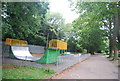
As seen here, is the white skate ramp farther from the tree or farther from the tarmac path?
the tree

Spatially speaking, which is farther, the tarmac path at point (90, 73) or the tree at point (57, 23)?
the tree at point (57, 23)

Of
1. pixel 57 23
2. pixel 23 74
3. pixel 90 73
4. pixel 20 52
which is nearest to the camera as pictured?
pixel 23 74

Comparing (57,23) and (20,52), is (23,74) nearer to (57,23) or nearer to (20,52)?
(20,52)

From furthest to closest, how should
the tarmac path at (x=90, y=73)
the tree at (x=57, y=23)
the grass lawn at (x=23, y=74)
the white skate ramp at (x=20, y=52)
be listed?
the tree at (x=57, y=23)
the white skate ramp at (x=20, y=52)
the tarmac path at (x=90, y=73)
the grass lawn at (x=23, y=74)

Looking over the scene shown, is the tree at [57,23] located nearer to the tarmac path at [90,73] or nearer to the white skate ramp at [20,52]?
the white skate ramp at [20,52]

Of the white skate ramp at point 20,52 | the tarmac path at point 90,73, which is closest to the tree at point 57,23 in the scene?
the white skate ramp at point 20,52

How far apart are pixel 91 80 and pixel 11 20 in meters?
5.91

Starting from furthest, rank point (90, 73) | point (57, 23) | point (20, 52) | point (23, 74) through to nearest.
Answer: point (57, 23) < point (20, 52) < point (90, 73) < point (23, 74)

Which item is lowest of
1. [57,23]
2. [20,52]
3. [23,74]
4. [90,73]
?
[90,73]

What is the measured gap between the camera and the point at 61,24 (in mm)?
30703

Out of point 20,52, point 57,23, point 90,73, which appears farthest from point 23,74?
point 57,23

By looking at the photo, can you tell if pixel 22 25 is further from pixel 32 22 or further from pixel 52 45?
pixel 52 45

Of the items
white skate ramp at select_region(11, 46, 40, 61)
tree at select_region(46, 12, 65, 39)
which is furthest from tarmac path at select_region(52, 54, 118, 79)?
tree at select_region(46, 12, 65, 39)

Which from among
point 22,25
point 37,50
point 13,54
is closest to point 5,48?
point 13,54
